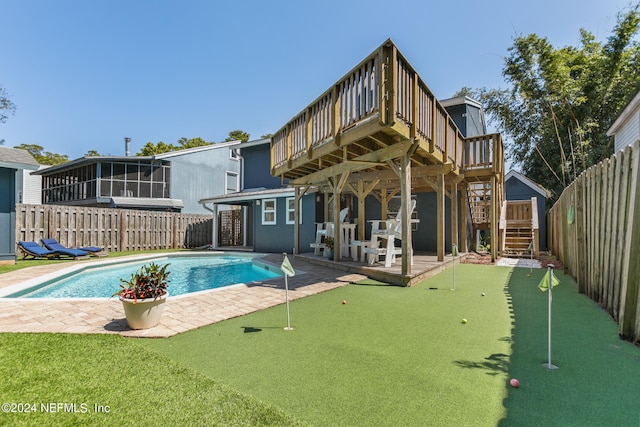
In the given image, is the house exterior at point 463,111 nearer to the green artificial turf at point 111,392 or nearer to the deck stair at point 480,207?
the deck stair at point 480,207

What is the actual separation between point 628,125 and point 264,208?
43.3 ft

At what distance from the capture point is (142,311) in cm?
372

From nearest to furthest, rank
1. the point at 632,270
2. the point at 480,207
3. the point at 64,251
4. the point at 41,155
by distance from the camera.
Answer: the point at 632,270
the point at 64,251
the point at 480,207
the point at 41,155

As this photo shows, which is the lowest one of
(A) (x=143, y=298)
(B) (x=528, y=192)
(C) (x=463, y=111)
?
(A) (x=143, y=298)

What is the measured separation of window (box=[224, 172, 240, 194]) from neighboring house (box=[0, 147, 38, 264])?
14359 millimetres

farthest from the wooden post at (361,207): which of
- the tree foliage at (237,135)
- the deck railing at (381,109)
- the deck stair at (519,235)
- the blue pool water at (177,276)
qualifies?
the tree foliage at (237,135)

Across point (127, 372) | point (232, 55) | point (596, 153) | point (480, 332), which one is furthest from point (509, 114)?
point (127, 372)

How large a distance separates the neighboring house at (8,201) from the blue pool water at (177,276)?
97.3 inches

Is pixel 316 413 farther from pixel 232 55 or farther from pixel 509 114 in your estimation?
pixel 509 114

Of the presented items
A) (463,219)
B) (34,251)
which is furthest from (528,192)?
(34,251)

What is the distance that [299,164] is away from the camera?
892 centimetres

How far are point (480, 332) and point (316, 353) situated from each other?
2.03 m

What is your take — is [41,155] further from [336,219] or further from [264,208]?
[336,219]

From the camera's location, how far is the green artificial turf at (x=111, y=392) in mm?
2020
